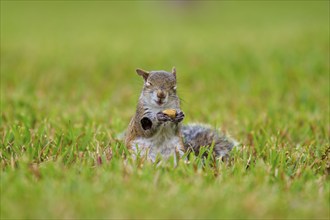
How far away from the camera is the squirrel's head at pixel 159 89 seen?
4.45 meters

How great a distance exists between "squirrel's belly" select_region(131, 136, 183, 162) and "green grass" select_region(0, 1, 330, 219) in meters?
0.15

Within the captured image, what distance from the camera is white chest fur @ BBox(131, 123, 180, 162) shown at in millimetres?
4438

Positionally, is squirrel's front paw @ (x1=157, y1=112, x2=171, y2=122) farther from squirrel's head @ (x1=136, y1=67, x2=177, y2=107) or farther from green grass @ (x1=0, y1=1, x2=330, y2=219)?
green grass @ (x1=0, y1=1, x2=330, y2=219)

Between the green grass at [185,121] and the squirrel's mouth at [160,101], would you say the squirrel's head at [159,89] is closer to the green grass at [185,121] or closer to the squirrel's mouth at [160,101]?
the squirrel's mouth at [160,101]

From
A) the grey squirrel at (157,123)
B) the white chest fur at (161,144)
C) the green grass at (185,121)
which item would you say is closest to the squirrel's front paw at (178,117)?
the grey squirrel at (157,123)

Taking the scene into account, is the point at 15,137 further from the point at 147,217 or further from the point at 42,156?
the point at 147,217

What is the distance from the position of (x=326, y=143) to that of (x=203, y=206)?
2477mm

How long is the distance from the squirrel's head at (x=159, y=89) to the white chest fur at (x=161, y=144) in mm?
176

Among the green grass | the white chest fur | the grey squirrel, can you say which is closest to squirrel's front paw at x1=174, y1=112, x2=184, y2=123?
the grey squirrel

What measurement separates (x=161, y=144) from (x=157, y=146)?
3 centimetres

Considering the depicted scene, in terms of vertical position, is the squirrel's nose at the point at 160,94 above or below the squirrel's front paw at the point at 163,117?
above

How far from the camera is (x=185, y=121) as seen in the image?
6410mm

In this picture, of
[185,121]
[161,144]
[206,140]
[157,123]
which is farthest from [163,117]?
[185,121]

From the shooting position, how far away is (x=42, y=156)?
4.68 metres
